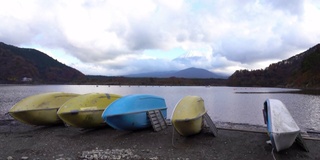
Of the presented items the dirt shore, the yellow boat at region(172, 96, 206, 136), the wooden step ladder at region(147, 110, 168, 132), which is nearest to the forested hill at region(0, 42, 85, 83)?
the dirt shore

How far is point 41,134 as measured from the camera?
35.7 feet

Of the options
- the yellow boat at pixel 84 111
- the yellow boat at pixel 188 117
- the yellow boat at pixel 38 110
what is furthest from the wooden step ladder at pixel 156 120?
the yellow boat at pixel 38 110

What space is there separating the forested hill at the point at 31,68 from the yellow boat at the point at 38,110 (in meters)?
124

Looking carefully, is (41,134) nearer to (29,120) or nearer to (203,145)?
(29,120)

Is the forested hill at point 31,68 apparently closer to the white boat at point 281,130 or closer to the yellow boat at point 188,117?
the yellow boat at point 188,117

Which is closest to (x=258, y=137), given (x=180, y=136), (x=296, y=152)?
(x=296, y=152)

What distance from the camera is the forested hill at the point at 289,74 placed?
10125cm

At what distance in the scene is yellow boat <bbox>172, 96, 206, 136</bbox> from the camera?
9125 mm

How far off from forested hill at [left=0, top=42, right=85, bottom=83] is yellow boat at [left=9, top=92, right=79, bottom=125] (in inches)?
4883

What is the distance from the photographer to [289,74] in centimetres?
13250

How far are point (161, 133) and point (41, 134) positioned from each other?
4.58 meters

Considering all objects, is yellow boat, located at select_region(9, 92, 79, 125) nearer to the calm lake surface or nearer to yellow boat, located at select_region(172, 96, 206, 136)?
yellow boat, located at select_region(172, 96, 206, 136)

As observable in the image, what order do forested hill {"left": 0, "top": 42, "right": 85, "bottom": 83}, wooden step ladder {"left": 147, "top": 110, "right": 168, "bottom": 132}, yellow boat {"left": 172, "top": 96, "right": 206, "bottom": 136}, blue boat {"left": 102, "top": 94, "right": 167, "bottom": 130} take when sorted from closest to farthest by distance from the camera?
1. yellow boat {"left": 172, "top": 96, "right": 206, "bottom": 136}
2. blue boat {"left": 102, "top": 94, "right": 167, "bottom": 130}
3. wooden step ladder {"left": 147, "top": 110, "right": 168, "bottom": 132}
4. forested hill {"left": 0, "top": 42, "right": 85, "bottom": 83}

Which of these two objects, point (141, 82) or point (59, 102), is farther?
point (141, 82)
